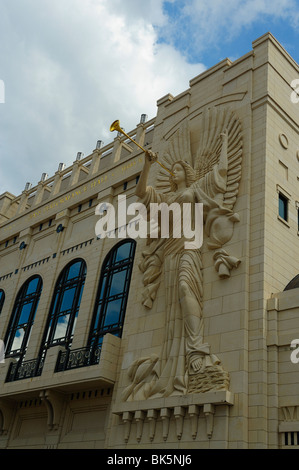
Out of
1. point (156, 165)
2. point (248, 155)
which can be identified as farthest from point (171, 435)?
point (156, 165)

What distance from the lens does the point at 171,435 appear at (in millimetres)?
14258

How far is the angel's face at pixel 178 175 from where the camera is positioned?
18.3m

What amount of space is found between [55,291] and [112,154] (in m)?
7.23

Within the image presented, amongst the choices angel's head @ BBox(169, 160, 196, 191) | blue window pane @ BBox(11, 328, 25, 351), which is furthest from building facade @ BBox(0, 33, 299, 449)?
blue window pane @ BBox(11, 328, 25, 351)

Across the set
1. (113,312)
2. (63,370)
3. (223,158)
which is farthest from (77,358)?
(223,158)

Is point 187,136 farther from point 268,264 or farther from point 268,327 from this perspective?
point 268,327

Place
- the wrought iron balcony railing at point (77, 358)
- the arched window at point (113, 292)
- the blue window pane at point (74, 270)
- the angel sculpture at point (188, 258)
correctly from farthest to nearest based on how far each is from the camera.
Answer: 1. the blue window pane at point (74, 270)
2. the arched window at point (113, 292)
3. the wrought iron balcony railing at point (77, 358)
4. the angel sculpture at point (188, 258)

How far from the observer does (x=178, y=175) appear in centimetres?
1831

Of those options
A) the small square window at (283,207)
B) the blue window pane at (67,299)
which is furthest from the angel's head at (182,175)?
the blue window pane at (67,299)

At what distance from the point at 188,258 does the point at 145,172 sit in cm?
340

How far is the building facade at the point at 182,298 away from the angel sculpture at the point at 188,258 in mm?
48

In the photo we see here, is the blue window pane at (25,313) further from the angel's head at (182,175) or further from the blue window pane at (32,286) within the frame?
the angel's head at (182,175)

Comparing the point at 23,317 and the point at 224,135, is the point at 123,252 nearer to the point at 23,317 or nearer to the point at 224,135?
the point at 224,135

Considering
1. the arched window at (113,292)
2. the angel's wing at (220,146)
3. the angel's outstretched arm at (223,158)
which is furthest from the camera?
the arched window at (113,292)
